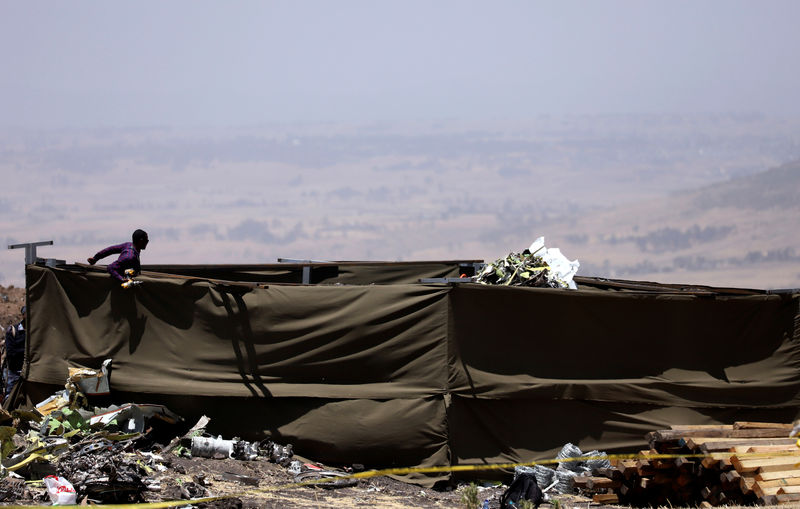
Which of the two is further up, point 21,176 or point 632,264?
point 21,176

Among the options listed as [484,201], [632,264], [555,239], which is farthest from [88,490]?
[484,201]

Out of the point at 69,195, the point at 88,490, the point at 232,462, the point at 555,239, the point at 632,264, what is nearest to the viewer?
the point at 88,490

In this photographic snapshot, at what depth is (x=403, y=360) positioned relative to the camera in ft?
36.2

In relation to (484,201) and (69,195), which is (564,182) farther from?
(69,195)

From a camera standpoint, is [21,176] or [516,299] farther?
[21,176]

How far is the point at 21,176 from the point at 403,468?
15094cm

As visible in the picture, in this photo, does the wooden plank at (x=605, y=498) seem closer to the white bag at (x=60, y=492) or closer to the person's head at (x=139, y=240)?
the white bag at (x=60, y=492)

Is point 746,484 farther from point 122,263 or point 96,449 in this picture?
point 122,263

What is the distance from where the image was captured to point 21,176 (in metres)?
152

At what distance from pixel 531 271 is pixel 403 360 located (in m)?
1.94

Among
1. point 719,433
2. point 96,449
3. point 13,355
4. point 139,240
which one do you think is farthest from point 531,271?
point 13,355

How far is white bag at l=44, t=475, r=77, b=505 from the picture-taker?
8695 millimetres

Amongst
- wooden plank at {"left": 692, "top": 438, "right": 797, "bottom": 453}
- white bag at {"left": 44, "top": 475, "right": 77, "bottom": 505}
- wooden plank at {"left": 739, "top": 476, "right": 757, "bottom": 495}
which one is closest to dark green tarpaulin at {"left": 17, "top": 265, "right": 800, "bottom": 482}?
wooden plank at {"left": 692, "top": 438, "right": 797, "bottom": 453}

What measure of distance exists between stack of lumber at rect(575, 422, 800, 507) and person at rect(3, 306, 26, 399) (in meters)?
6.29
